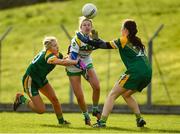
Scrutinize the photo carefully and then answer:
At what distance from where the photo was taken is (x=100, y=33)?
125 feet

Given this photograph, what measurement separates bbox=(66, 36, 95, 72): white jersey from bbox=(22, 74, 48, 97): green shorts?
0.60 meters

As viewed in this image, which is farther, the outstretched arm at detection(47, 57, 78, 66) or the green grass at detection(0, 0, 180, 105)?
the green grass at detection(0, 0, 180, 105)

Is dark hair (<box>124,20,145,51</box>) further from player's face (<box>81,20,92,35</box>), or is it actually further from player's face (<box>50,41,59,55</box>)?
player's face (<box>50,41,59,55</box>)

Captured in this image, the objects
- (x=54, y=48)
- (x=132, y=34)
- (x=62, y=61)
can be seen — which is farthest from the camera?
(x=54, y=48)

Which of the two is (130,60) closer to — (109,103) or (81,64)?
(109,103)

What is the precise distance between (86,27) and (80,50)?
0.53 meters

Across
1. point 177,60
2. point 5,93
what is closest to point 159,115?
point 5,93

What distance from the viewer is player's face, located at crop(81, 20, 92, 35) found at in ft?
47.9

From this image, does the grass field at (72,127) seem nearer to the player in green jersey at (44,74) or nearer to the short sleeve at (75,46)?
the player in green jersey at (44,74)

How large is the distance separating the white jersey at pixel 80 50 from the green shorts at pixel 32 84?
602 mm

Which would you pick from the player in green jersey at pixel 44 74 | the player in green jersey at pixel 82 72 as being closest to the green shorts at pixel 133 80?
the player in green jersey at pixel 44 74

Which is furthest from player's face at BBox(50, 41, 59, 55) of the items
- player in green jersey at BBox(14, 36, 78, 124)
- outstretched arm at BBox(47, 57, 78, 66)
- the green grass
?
the green grass

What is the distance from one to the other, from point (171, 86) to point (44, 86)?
45.1 ft

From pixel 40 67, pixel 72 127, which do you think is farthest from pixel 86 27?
pixel 72 127
